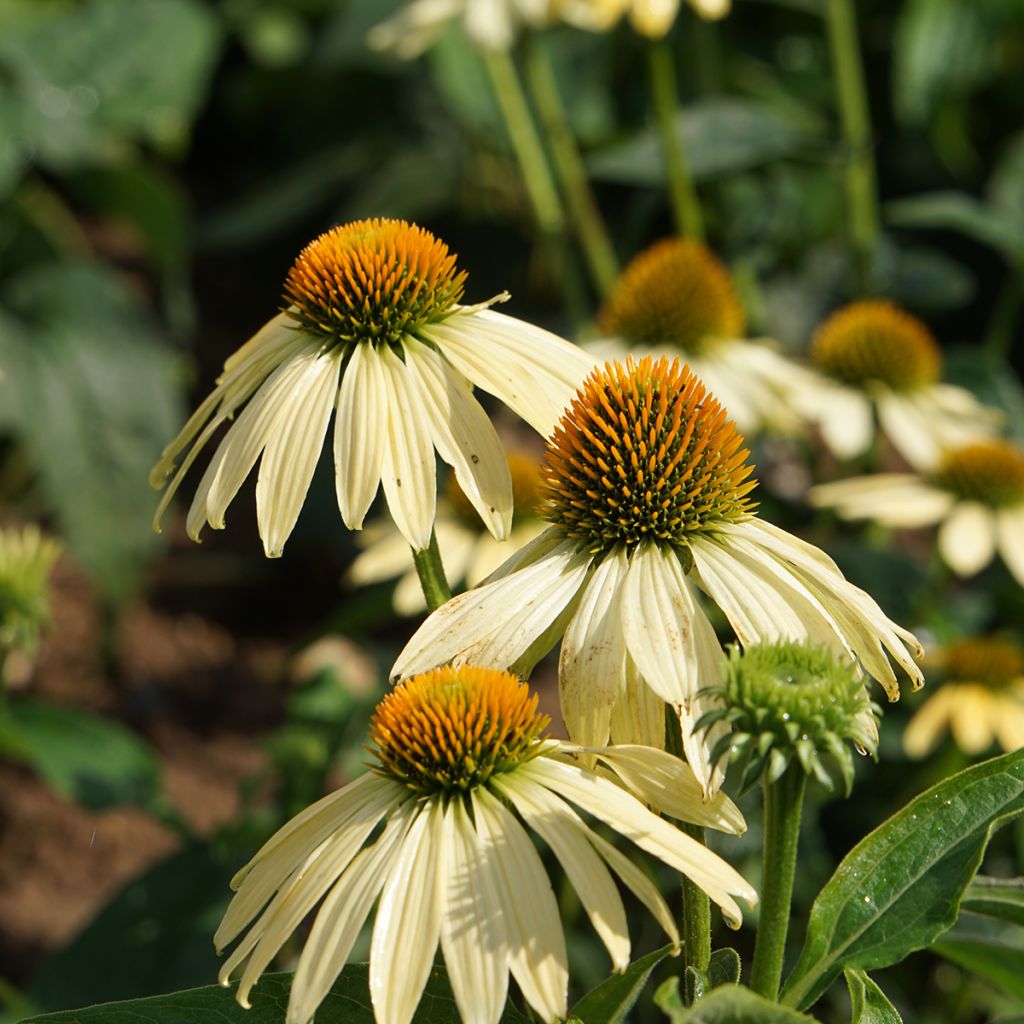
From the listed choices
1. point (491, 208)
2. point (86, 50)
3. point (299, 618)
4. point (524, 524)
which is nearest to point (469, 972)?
point (524, 524)

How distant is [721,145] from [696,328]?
34 centimetres

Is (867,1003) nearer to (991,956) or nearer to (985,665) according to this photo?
(991,956)

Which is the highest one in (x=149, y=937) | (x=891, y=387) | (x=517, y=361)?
(x=891, y=387)

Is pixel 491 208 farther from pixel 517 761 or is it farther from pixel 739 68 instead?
pixel 517 761

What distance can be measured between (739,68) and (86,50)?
4.26ft

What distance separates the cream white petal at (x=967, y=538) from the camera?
5.32 feet

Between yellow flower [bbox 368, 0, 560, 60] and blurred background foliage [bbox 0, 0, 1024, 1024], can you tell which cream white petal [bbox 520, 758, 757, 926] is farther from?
yellow flower [bbox 368, 0, 560, 60]

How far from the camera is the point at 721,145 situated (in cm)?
192

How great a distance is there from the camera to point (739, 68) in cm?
286

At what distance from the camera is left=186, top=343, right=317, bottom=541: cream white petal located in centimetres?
76

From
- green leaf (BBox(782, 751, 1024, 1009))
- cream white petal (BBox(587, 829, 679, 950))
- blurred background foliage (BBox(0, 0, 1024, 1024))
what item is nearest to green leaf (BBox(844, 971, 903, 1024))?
green leaf (BBox(782, 751, 1024, 1009))

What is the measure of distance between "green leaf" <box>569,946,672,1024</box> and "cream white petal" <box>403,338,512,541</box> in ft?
0.73

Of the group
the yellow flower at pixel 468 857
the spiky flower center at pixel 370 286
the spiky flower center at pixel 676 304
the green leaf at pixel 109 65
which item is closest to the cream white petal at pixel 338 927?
the yellow flower at pixel 468 857

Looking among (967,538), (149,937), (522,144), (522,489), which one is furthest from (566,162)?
(149,937)
